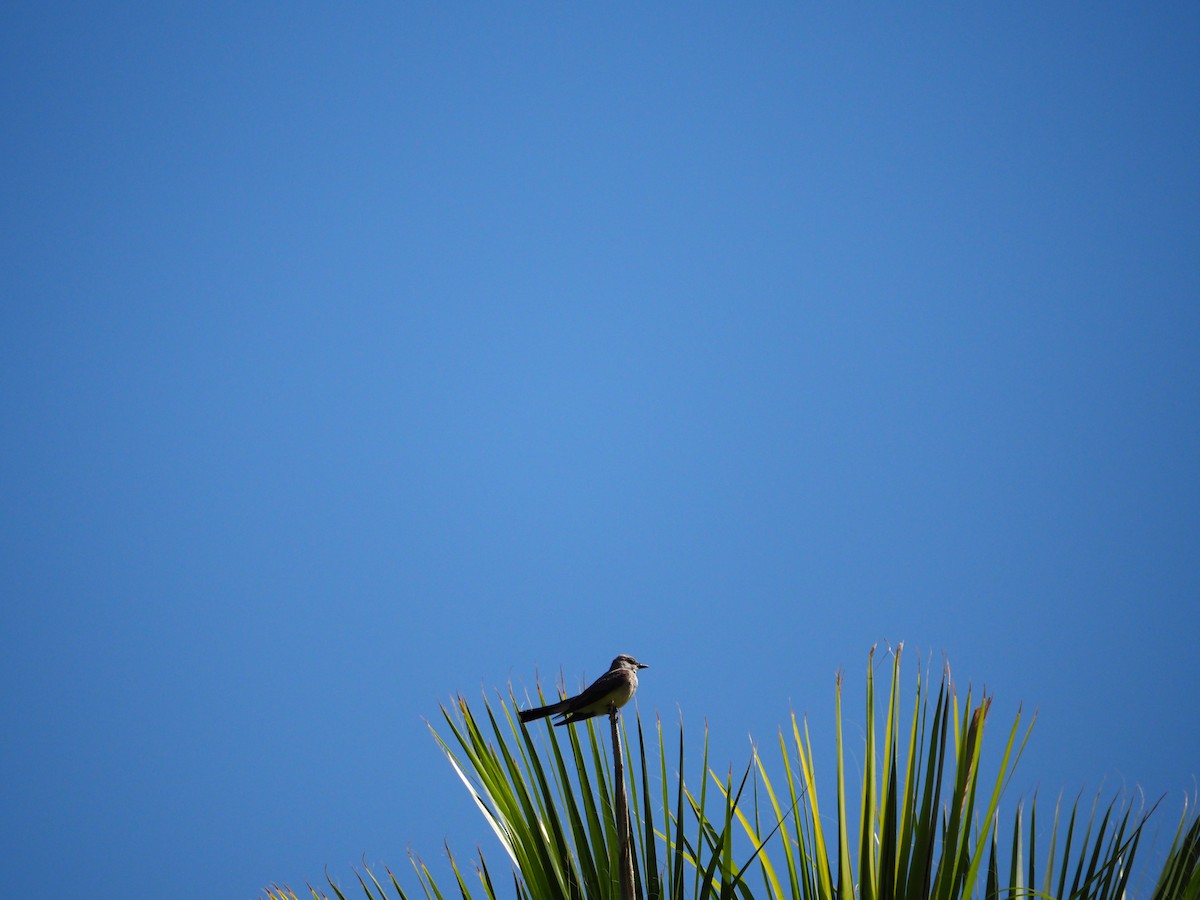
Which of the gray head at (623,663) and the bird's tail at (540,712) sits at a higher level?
the gray head at (623,663)

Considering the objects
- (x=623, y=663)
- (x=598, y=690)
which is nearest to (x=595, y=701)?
(x=598, y=690)

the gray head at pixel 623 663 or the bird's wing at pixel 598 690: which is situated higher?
the gray head at pixel 623 663

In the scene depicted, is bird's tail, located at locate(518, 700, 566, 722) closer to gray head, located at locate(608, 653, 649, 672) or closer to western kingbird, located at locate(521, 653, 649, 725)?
western kingbird, located at locate(521, 653, 649, 725)

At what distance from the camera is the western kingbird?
296cm

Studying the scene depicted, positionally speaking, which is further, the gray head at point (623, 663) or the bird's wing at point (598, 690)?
the gray head at point (623, 663)

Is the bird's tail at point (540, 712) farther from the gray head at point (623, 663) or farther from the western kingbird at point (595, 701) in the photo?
the gray head at point (623, 663)

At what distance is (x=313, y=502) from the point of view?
133 metres

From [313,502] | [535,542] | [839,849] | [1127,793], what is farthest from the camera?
[535,542]

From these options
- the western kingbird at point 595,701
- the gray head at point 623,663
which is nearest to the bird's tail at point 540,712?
the western kingbird at point 595,701

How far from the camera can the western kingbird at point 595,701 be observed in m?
2.96

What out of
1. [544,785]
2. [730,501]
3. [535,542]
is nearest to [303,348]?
[535,542]

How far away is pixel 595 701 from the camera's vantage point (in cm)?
297

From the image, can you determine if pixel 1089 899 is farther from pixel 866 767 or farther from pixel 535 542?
pixel 535 542

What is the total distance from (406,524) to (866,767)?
136 m
